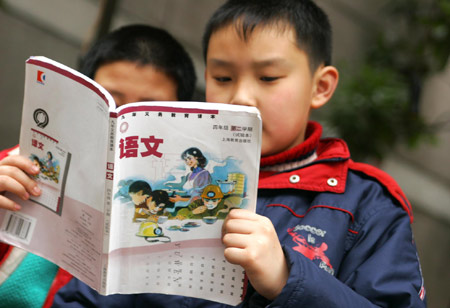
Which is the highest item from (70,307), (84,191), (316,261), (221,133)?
(221,133)

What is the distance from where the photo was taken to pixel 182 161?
885mm

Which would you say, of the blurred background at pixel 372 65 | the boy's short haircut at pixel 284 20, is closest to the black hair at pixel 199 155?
the boy's short haircut at pixel 284 20

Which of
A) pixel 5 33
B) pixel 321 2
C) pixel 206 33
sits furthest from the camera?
pixel 321 2

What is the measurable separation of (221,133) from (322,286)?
0.30 metres

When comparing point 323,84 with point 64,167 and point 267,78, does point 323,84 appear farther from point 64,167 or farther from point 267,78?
point 64,167

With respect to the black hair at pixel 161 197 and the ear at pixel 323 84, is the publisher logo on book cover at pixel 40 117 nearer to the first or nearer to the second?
the black hair at pixel 161 197

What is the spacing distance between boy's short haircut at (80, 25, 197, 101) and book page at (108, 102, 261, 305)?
0.59m

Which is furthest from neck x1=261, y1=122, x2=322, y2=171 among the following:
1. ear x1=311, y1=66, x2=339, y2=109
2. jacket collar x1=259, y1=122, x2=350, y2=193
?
ear x1=311, y1=66, x2=339, y2=109

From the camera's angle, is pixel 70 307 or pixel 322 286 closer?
pixel 322 286

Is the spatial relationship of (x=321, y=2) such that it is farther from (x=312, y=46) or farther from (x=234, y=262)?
(x=234, y=262)

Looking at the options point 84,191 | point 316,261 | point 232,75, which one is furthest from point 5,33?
point 316,261

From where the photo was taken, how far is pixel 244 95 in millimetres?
1173

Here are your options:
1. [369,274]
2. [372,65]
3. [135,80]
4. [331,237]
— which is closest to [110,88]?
[135,80]

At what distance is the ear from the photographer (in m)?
1.35
